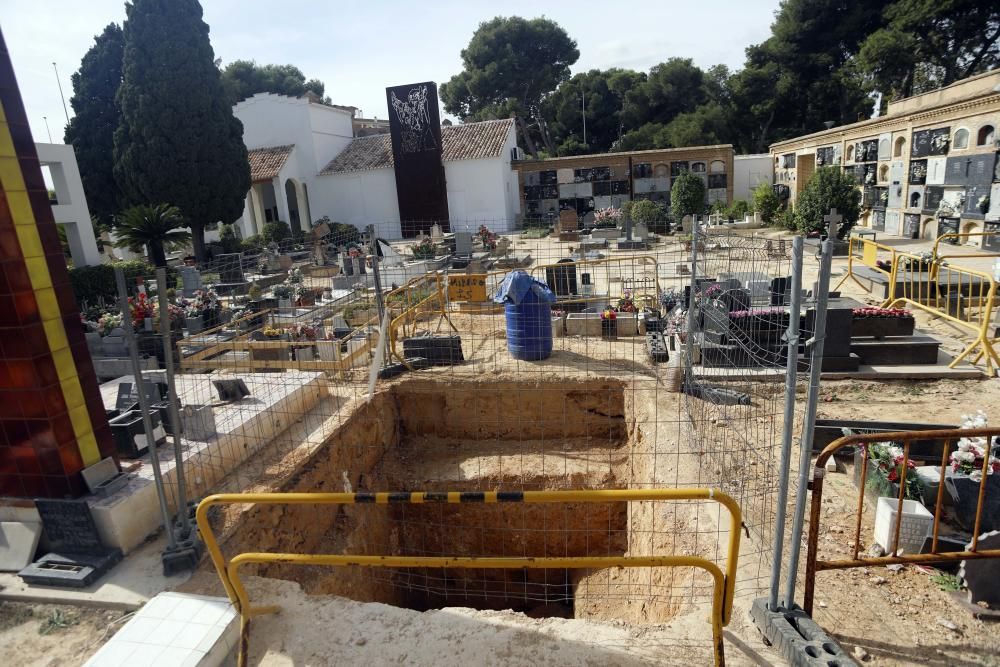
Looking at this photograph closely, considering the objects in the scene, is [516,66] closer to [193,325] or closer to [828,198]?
[828,198]

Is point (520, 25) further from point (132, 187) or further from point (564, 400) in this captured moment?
point (564, 400)

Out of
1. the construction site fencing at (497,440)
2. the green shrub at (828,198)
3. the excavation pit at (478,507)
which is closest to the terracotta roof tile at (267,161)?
the construction site fencing at (497,440)

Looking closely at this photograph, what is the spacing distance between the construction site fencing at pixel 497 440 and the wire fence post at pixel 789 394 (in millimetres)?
627

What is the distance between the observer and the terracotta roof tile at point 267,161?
31.8 metres

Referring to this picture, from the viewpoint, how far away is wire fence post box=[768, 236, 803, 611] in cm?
292

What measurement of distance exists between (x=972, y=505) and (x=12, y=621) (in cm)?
684

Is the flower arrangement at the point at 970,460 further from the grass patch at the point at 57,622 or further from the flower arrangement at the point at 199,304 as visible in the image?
the flower arrangement at the point at 199,304

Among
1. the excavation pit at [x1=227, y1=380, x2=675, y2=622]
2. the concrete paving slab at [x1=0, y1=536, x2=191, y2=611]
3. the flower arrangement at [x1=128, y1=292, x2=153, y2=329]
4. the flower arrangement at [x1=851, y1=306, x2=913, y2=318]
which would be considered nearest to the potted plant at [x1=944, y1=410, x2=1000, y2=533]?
the excavation pit at [x1=227, y1=380, x2=675, y2=622]

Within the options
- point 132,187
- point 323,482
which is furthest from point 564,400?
point 132,187

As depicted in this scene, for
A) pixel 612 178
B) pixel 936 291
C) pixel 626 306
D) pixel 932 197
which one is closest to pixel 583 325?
pixel 626 306

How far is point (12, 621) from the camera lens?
4.02 m

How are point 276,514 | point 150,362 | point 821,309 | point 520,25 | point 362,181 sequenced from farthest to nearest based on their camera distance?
point 520,25 < point 362,181 < point 150,362 < point 276,514 < point 821,309

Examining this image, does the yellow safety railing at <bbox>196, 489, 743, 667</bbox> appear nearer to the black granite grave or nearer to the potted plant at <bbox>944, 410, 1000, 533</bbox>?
the black granite grave

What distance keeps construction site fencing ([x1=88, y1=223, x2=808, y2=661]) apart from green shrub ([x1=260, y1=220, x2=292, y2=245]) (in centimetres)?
1826
